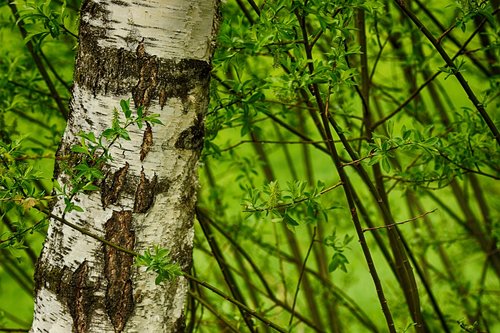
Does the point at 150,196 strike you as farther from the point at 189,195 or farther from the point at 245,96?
the point at 245,96

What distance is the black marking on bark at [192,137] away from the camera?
4.92 feet

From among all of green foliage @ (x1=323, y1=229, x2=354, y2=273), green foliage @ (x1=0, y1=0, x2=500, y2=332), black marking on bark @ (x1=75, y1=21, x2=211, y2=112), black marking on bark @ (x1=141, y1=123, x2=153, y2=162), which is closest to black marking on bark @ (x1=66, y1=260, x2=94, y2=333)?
green foliage @ (x1=0, y1=0, x2=500, y2=332)

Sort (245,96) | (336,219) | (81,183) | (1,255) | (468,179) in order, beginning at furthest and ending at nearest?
(468,179)
(336,219)
(1,255)
(245,96)
(81,183)

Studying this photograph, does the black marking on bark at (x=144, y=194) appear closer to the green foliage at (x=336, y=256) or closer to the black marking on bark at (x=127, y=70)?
the black marking on bark at (x=127, y=70)

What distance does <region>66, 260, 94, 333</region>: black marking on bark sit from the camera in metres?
1.47

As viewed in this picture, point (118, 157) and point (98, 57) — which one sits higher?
point (98, 57)

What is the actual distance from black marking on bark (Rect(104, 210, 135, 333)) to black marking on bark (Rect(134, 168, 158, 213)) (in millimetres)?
24

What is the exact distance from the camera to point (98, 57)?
145cm

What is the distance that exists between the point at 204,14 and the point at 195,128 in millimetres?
231

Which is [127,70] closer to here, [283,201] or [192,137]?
[192,137]

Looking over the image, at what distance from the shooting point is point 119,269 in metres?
1.48

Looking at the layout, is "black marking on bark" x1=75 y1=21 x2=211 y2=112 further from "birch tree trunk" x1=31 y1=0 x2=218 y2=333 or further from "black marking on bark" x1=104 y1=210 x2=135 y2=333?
"black marking on bark" x1=104 y1=210 x2=135 y2=333

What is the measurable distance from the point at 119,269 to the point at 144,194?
16 cm

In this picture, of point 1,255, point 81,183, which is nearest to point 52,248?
point 81,183
